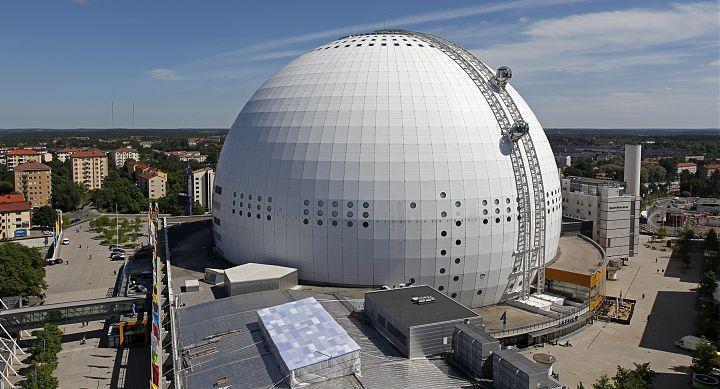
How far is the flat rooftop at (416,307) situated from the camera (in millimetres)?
28188

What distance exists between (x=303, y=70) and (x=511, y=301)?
2659 centimetres

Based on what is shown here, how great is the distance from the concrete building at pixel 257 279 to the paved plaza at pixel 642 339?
18.2 m

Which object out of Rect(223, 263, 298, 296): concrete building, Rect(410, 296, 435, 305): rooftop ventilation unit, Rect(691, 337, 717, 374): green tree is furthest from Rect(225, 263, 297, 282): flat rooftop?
Rect(691, 337, 717, 374): green tree

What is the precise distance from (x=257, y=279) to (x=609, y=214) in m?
42.6

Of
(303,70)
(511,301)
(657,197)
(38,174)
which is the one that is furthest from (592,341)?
(38,174)

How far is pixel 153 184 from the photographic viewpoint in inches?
4926

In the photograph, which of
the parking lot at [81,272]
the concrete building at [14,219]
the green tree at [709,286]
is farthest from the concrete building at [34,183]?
the green tree at [709,286]

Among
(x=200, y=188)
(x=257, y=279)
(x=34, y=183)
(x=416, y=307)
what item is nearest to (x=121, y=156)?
(x=34, y=183)

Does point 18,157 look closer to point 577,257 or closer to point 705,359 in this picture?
point 577,257

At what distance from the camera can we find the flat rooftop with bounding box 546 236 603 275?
4338cm

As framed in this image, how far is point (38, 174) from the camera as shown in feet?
376

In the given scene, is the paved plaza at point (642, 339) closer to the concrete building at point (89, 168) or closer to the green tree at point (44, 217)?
the green tree at point (44, 217)

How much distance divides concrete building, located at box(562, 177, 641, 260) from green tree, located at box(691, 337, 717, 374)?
2615 cm

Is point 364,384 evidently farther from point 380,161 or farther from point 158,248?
point 158,248
